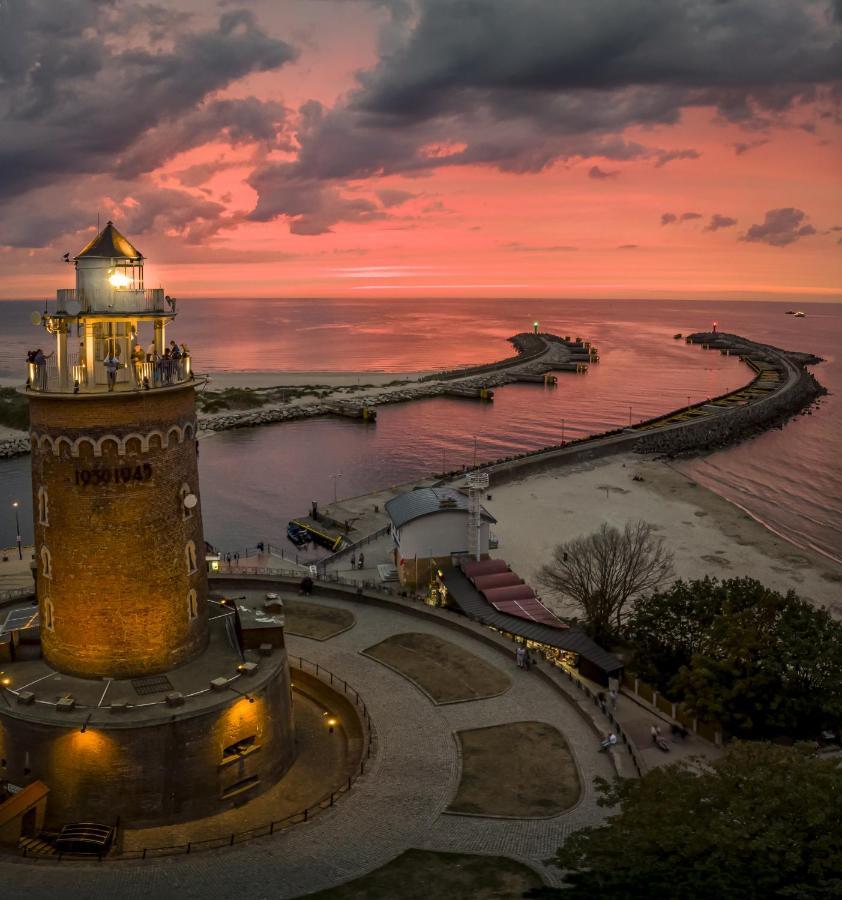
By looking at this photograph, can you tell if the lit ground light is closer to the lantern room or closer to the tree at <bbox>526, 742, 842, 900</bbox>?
the tree at <bbox>526, 742, 842, 900</bbox>

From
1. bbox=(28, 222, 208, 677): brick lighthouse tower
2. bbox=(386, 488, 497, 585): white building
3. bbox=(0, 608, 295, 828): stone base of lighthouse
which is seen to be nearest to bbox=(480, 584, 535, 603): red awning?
bbox=(386, 488, 497, 585): white building

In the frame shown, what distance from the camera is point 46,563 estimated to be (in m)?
19.7

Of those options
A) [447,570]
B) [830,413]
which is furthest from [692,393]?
[447,570]

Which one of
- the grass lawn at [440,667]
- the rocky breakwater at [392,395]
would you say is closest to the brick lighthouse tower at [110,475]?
the grass lawn at [440,667]

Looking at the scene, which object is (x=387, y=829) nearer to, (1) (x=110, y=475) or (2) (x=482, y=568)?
(1) (x=110, y=475)

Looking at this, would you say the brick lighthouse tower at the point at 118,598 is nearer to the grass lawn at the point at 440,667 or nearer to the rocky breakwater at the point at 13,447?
the grass lawn at the point at 440,667

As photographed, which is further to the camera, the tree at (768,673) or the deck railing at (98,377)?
the tree at (768,673)

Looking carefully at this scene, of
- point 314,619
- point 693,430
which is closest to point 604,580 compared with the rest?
point 314,619

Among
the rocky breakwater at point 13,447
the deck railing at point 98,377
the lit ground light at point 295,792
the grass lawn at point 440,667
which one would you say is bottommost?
the rocky breakwater at point 13,447

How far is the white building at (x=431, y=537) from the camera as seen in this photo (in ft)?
124

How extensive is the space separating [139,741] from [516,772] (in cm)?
931

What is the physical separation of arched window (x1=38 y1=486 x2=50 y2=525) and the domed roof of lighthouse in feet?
19.2

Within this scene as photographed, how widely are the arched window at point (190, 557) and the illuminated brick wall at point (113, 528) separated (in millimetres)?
60

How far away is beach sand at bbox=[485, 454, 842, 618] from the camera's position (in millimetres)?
46156
